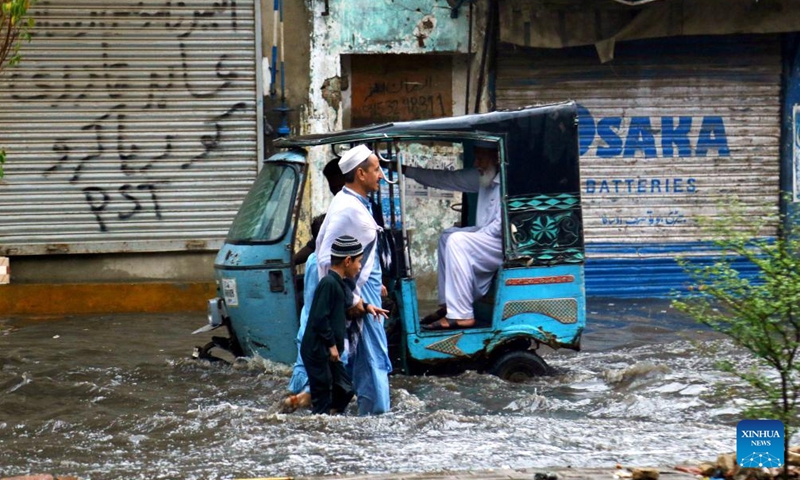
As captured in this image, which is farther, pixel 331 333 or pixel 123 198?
pixel 123 198

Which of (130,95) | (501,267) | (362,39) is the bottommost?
(501,267)

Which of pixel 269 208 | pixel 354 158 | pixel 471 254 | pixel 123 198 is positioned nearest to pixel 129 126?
pixel 123 198

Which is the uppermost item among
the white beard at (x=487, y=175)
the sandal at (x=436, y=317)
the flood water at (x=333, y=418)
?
the white beard at (x=487, y=175)

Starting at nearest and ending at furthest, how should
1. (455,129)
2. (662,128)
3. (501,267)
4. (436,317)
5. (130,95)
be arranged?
(455,129) → (501,267) → (436,317) → (130,95) → (662,128)

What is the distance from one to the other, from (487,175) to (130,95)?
5.93 meters

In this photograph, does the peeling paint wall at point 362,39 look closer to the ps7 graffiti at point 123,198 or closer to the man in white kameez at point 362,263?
the ps7 graffiti at point 123,198

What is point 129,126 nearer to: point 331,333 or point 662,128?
point 662,128

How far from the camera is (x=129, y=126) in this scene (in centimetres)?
1320

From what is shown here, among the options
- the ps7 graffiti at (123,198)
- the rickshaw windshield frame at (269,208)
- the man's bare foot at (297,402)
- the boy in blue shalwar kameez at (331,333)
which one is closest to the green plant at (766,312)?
the boy in blue shalwar kameez at (331,333)

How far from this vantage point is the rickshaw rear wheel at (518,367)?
27.3 feet

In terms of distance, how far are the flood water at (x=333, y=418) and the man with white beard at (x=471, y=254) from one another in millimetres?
497

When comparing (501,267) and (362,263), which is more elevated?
(362,263)

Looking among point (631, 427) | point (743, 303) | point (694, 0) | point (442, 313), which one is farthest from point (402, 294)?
point (694, 0)

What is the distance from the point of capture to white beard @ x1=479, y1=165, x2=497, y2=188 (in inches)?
338
